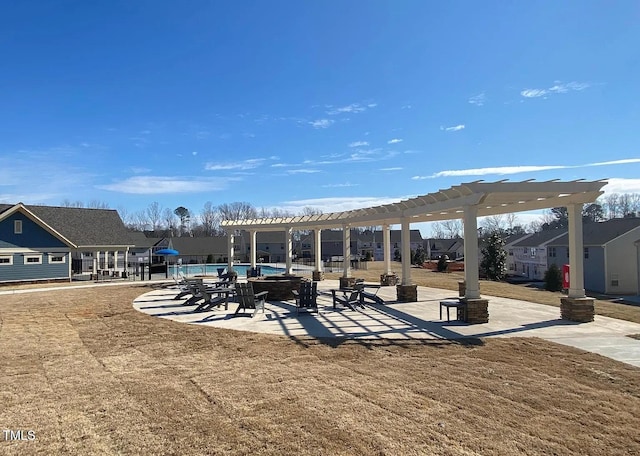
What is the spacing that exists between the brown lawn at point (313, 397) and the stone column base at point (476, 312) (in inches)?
77.5

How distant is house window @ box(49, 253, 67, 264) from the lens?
24.4 meters

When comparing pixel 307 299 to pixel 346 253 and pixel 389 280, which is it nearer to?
pixel 346 253

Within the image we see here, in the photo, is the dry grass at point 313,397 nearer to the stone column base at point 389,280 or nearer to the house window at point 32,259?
the stone column base at point 389,280

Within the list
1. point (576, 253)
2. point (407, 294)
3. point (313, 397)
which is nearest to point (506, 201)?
point (576, 253)

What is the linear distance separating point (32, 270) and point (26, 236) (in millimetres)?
1976

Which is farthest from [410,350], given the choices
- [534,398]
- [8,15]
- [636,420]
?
[8,15]

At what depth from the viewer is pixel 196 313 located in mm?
12125

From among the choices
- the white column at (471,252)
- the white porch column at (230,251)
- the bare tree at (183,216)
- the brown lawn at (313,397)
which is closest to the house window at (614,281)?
the white column at (471,252)

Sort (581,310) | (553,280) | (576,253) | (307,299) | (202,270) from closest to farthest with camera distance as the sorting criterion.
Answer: (581,310) → (576,253) → (307,299) → (553,280) → (202,270)

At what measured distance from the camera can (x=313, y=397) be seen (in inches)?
197

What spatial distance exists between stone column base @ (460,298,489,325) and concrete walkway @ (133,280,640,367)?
22cm

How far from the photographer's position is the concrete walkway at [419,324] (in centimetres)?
823

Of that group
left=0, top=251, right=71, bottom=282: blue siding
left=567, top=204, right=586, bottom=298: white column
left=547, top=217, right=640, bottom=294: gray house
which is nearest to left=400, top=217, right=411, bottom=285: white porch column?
left=567, top=204, right=586, bottom=298: white column

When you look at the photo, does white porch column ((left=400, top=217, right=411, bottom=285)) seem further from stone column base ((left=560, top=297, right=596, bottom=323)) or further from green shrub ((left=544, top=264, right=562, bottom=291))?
green shrub ((left=544, top=264, right=562, bottom=291))
